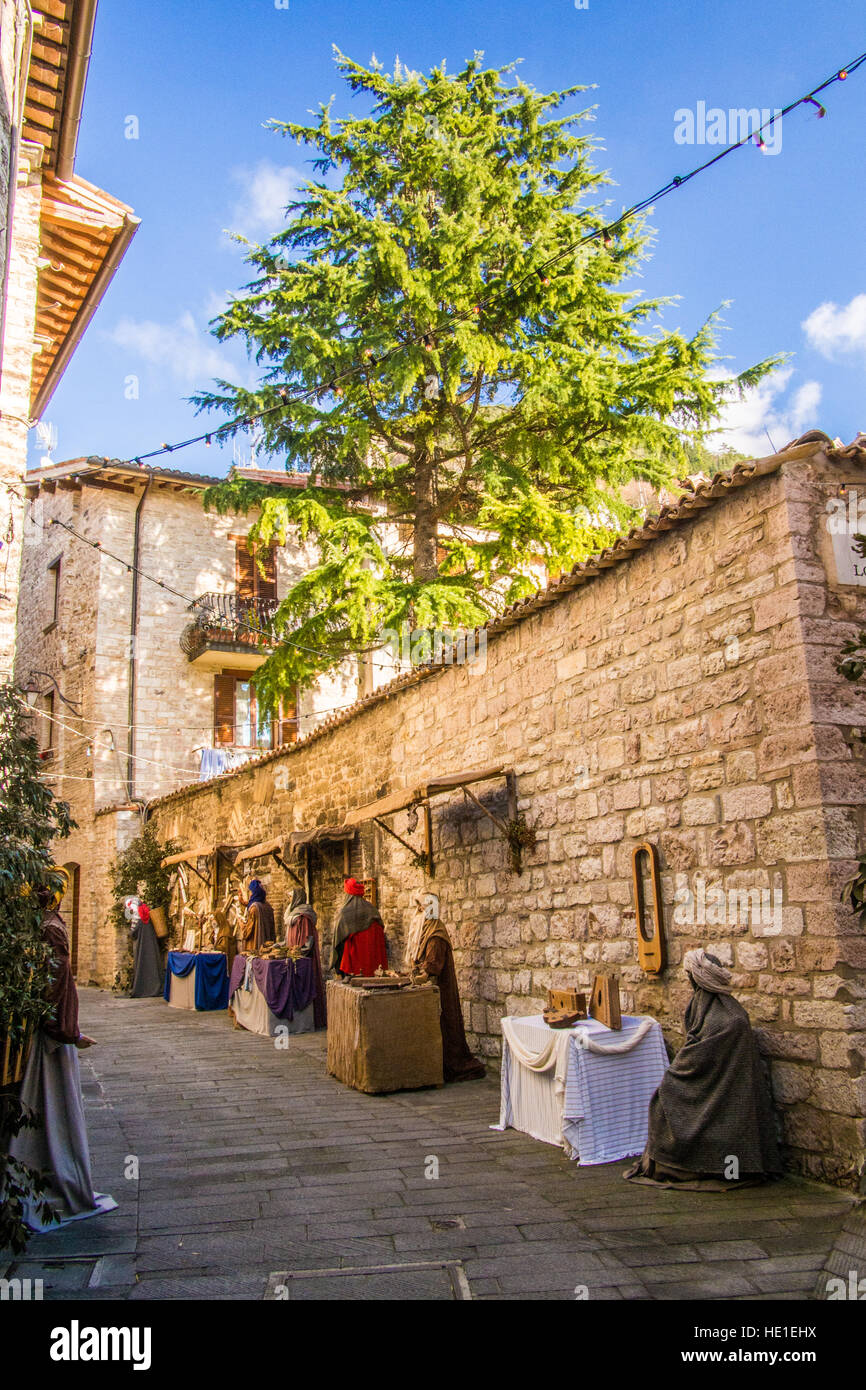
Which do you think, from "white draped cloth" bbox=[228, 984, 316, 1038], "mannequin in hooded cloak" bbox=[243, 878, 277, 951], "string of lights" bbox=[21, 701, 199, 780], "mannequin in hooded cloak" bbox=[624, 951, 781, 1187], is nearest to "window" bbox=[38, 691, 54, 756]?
"string of lights" bbox=[21, 701, 199, 780]

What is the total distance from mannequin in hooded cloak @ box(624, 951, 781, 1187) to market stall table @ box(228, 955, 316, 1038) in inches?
248

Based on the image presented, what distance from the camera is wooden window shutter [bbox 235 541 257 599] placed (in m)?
20.7

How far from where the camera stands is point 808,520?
4840mm

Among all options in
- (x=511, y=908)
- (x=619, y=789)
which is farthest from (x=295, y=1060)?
(x=619, y=789)

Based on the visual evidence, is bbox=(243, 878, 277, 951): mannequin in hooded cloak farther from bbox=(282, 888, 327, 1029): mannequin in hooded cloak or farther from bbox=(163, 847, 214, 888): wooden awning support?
bbox=(163, 847, 214, 888): wooden awning support

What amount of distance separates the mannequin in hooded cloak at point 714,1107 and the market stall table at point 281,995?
629 centimetres

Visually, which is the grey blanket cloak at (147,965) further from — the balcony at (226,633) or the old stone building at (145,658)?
the balcony at (226,633)

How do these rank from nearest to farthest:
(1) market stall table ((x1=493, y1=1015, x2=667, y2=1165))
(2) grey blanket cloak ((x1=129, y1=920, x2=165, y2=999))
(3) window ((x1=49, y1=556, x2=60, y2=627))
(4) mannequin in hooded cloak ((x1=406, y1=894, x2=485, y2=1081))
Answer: (1) market stall table ((x1=493, y1=1015, x2=667, y2=1165))
(4) mannequin in hooded cloak ((x1=406, y1=894, x2=485, y2=1081))
(2) grey blanket cloak ((x1=129, y1=920, x2=165, y2=999))
(3) window ((x1=49, y1=556, x2=60, y2=627))

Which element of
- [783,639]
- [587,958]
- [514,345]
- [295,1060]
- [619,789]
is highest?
[514,345]

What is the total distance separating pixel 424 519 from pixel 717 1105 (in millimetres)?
11058

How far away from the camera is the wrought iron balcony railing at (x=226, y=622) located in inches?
769

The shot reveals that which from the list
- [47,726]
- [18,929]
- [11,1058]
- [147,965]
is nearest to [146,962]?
[147,965]

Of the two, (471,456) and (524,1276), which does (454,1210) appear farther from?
(471,456)

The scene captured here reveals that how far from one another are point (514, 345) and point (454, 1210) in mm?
12441
